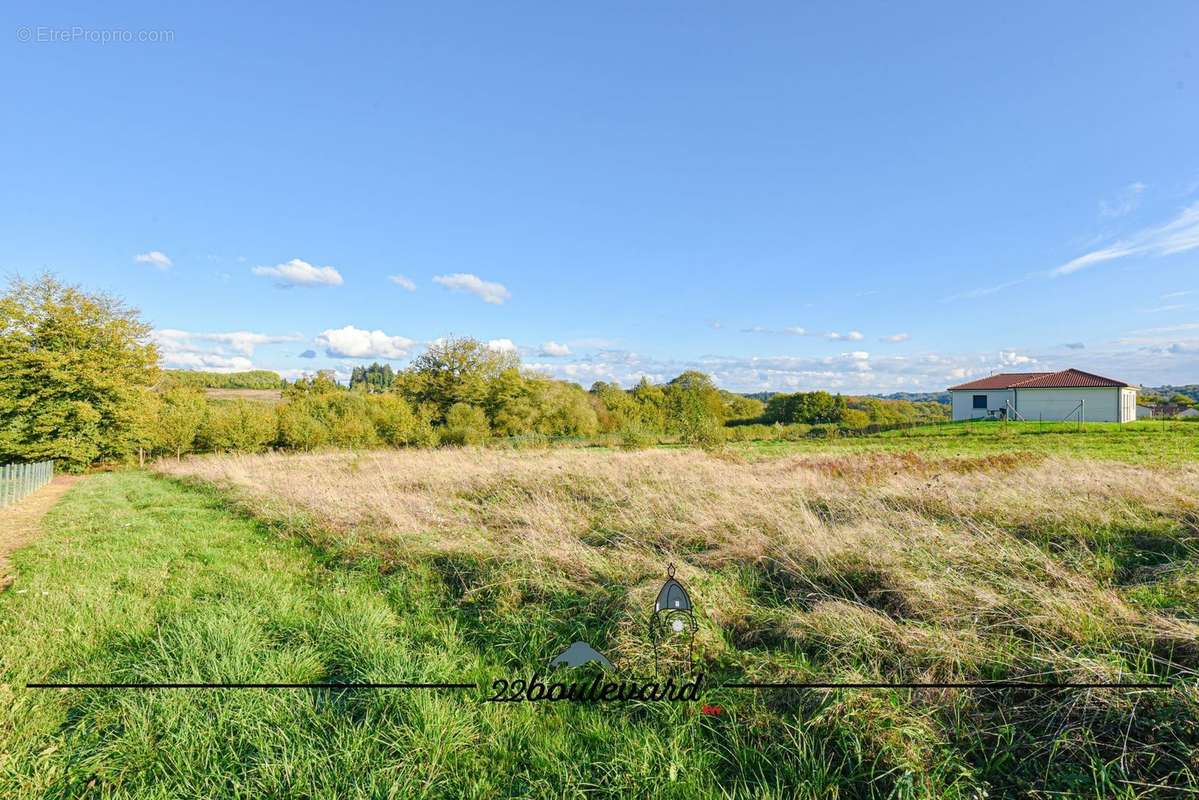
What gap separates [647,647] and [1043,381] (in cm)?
5481

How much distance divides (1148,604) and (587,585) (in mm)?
4564

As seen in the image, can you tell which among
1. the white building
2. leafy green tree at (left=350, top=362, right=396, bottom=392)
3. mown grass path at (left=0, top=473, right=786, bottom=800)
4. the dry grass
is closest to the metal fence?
the dry grass

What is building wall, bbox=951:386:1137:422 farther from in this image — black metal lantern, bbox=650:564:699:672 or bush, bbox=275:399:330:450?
bush, bbox=275:399:330:450

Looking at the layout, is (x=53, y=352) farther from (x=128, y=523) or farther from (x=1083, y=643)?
(x=1083, y=643)

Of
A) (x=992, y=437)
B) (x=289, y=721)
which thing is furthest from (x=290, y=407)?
(x=992, y=437)

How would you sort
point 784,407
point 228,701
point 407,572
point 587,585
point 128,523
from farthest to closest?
point 784,407 < point 128,523 < point 407,572 < point 587,585 < point 228,701

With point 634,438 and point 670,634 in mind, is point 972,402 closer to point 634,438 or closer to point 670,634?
point 634,438

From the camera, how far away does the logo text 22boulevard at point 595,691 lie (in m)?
3.43

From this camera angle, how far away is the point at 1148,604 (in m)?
3.93

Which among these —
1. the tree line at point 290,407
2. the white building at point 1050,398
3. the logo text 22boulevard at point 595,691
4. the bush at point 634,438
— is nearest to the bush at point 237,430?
the tree line at point 290,407

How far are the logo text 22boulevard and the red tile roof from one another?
176ft

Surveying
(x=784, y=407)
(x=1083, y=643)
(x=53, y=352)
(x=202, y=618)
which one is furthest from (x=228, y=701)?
(x=784, y=407)

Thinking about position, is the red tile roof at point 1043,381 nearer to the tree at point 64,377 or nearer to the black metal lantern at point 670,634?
the black metal lantern at point 670,634

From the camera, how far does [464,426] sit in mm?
37562
